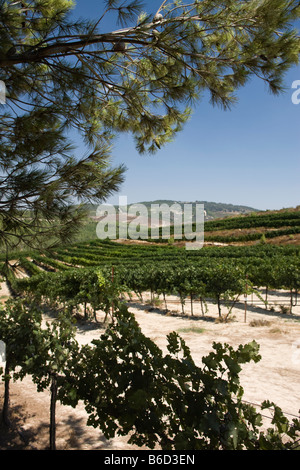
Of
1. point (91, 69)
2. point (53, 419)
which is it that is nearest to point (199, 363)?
point (53, 419)

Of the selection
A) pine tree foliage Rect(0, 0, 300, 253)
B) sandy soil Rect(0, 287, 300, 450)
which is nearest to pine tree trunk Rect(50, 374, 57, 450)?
sandy soil Rect(0, 287, 300, 450)

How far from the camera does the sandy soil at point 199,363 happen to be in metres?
3.23

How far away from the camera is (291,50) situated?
315cm

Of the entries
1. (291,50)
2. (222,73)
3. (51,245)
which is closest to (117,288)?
(51,245)

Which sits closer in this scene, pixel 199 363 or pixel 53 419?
pixel 53 419

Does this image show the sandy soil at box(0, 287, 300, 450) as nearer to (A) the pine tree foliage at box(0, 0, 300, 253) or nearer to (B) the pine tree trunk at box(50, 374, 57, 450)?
(B) the pine tree trunk at box(50, 374, 57, 450)

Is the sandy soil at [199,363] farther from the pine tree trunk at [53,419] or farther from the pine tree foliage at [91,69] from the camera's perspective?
the pine tree foliage at [91,69]

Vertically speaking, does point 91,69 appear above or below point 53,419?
above

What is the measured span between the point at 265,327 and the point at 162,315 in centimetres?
377

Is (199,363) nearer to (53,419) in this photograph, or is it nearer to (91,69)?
(53,419)

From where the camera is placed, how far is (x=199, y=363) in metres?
5.24

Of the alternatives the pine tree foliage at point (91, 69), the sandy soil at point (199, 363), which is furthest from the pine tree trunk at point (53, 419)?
the pine tree foliage at point (91, 69)

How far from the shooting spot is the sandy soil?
323cm
